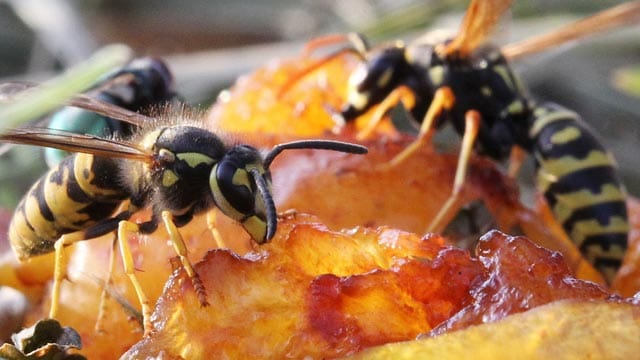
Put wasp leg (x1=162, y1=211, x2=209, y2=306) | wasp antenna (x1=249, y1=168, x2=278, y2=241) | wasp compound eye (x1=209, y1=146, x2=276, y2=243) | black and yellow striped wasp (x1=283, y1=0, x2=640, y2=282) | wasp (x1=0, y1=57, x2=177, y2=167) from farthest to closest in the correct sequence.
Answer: black and yellow striped wasp (x1=283, y1=0, x2=640, y2=282), wasp (x1=0, y1=57, x2=177, y2=167), wasp compound eye (x1=209, y1=146, x2=276, y2=243), wasp antenna (x1=249, y1=168, x2=278, y2=241), wasp leg (x1=162, y1=211, x2=209, y2=306)

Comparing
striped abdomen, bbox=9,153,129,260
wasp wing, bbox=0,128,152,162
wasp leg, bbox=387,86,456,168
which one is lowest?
wasp leg, bbox=387,86,456,168

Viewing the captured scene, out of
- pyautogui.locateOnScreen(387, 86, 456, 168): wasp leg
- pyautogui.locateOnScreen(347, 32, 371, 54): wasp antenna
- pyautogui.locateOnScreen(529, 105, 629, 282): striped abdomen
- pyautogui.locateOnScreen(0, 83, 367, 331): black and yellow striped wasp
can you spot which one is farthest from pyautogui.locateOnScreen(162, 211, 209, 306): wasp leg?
pyautogui.locateOnScreen(347, 32, 371, 54): wasp antenna

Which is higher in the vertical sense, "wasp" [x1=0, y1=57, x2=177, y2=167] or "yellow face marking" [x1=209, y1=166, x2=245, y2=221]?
"wasp" [x1=0, y1=57, x2=177, y2=167]

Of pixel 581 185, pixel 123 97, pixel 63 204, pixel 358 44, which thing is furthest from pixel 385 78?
pixel 63 204

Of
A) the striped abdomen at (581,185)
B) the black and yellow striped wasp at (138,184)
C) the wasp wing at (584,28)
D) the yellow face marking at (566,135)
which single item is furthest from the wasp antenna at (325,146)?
the wasp wing at (584,28)

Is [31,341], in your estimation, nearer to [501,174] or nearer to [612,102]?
[501,174]

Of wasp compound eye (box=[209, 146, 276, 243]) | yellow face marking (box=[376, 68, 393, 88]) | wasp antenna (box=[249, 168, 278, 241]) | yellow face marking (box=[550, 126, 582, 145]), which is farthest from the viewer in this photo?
yellow face marking (box=[376, 68, 393, 88])

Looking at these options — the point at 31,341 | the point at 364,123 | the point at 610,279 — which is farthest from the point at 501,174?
the point at 31,341

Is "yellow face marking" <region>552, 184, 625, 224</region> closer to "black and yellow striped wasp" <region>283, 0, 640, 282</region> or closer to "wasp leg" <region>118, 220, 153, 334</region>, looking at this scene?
"black and yellow striped wasp" <region>283, 0, 640, 282</region>
